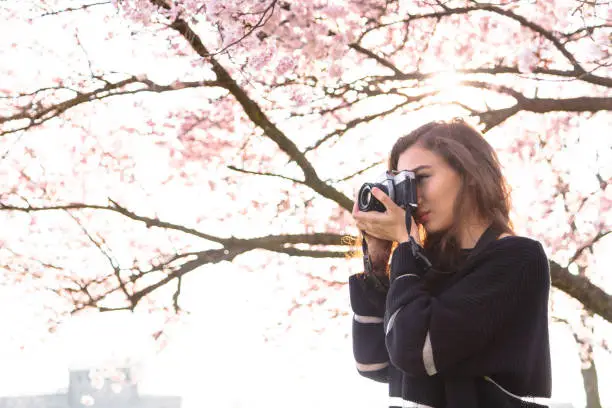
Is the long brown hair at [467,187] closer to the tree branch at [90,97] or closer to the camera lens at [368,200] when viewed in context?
the camera lens at [368,200]

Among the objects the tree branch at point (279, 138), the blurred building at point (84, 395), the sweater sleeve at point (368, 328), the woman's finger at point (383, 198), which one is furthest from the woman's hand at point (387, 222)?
the blurred building at point (84, 395)

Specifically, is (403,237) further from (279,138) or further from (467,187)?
(279,138)

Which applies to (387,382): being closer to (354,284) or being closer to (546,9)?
(354,284)

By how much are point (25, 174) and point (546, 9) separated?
176 inches

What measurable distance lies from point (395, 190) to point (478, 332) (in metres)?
0.39

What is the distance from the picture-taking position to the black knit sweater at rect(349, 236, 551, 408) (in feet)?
5.13

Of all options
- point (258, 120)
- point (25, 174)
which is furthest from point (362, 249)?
point (25, 174)

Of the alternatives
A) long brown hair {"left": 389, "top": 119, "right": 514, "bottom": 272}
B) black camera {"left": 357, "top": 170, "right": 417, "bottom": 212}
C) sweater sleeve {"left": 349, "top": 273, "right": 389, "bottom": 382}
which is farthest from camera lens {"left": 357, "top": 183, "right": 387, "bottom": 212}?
sweater sleeve {"left": 349, "top": 273, "right": 389, "bottom": 382}

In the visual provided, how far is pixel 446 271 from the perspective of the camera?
69.1 inches

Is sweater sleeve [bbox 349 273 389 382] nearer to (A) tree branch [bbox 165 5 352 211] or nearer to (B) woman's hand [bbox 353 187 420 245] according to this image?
(B) woman's hand [bbox 353 187 420 245]

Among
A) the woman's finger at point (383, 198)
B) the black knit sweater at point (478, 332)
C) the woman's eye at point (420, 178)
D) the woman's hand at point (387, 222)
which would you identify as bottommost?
the black knit sweater at point (478, 332)

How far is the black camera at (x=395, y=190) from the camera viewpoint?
173 cm

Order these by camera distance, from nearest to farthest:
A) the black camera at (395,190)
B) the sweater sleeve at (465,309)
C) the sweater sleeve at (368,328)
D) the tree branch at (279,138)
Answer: the sweater sleeve at (465,309)
the black camera at (395,190)
the sweater sleeve at (368,328)
the tree branch at (279,138)

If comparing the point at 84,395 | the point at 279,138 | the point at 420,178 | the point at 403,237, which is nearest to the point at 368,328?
the point at 403,237
